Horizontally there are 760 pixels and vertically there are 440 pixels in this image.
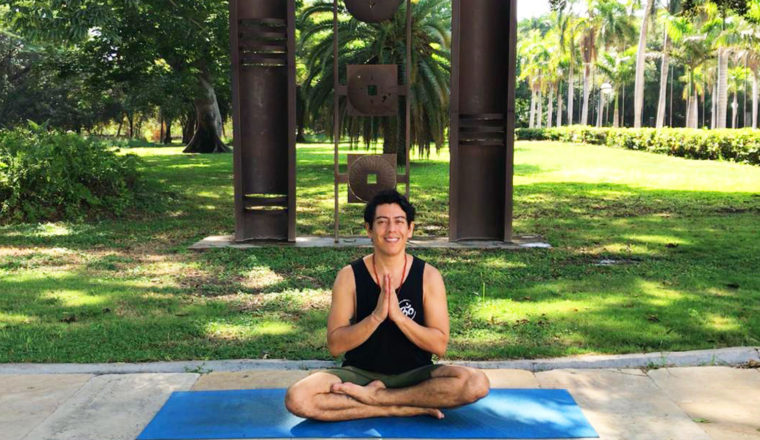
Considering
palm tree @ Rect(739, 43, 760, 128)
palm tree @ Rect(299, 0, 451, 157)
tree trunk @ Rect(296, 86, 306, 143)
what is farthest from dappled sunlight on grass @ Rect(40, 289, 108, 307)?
palm tree @ Rect(739, 43, 760, 128)

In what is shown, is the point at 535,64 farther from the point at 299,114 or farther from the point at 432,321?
the point at 432,321

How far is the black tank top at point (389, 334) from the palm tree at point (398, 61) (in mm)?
19672

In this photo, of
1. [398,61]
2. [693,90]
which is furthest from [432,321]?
[693,90]

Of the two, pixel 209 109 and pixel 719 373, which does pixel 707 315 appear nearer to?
pixel 719 373

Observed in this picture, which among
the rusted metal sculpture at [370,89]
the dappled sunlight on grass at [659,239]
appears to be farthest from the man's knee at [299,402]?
the dappled sunlight on grass at [659,239]

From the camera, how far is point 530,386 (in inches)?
195

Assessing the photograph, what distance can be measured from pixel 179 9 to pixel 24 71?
32.1 meters

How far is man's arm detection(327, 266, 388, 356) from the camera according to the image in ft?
13.4

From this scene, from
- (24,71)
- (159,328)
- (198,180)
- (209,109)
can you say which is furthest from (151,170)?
(24,71)

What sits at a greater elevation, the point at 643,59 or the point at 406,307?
the point at 643,59

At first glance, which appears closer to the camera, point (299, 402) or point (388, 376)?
point (299, 402)

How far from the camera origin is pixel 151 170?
2505 centimetres

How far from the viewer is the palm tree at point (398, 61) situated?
2445 cm

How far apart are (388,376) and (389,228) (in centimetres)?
82
